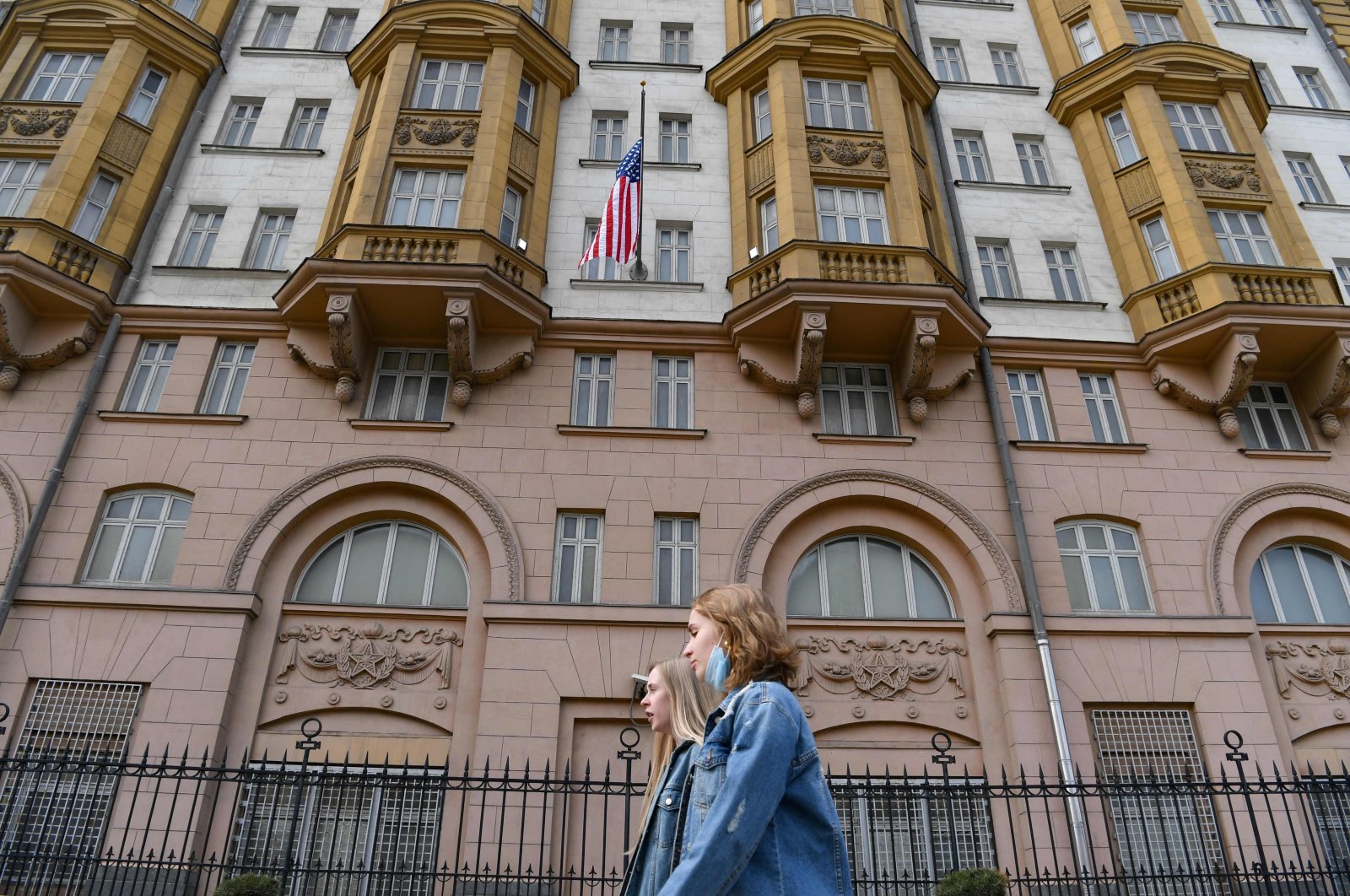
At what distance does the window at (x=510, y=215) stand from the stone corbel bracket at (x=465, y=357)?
260cm

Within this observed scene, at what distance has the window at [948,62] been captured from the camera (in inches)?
934

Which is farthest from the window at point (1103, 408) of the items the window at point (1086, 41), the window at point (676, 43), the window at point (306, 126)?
the window at point (306, 126)

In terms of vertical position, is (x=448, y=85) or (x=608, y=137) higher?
(x=448, y=85)

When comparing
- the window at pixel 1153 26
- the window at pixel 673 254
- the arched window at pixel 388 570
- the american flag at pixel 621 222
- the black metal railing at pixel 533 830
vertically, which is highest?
the window at pixel 1153 26

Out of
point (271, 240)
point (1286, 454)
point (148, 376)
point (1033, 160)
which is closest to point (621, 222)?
point (271, 240)

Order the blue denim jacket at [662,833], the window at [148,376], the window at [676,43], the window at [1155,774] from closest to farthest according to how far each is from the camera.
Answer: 1. the blue denim jacket at [662,833]
2. the window at [1155,774]
3. the window at [148,376]
4. the window at [676,43]

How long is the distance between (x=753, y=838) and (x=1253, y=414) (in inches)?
756

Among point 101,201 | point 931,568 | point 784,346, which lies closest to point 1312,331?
point 931,568

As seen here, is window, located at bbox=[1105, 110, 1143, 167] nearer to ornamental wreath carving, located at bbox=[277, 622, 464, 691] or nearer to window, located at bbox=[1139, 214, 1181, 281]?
window, located at bbox=[1139, 214, 1181, 281]

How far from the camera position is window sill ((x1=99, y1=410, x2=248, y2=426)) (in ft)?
53.6

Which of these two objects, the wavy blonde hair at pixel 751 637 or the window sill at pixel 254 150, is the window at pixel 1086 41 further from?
the wavy blonde hair at pixel 751 637

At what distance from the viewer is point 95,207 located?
60.8 feet

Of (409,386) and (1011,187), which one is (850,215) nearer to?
(1011,187)

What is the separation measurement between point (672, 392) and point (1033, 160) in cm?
1204
